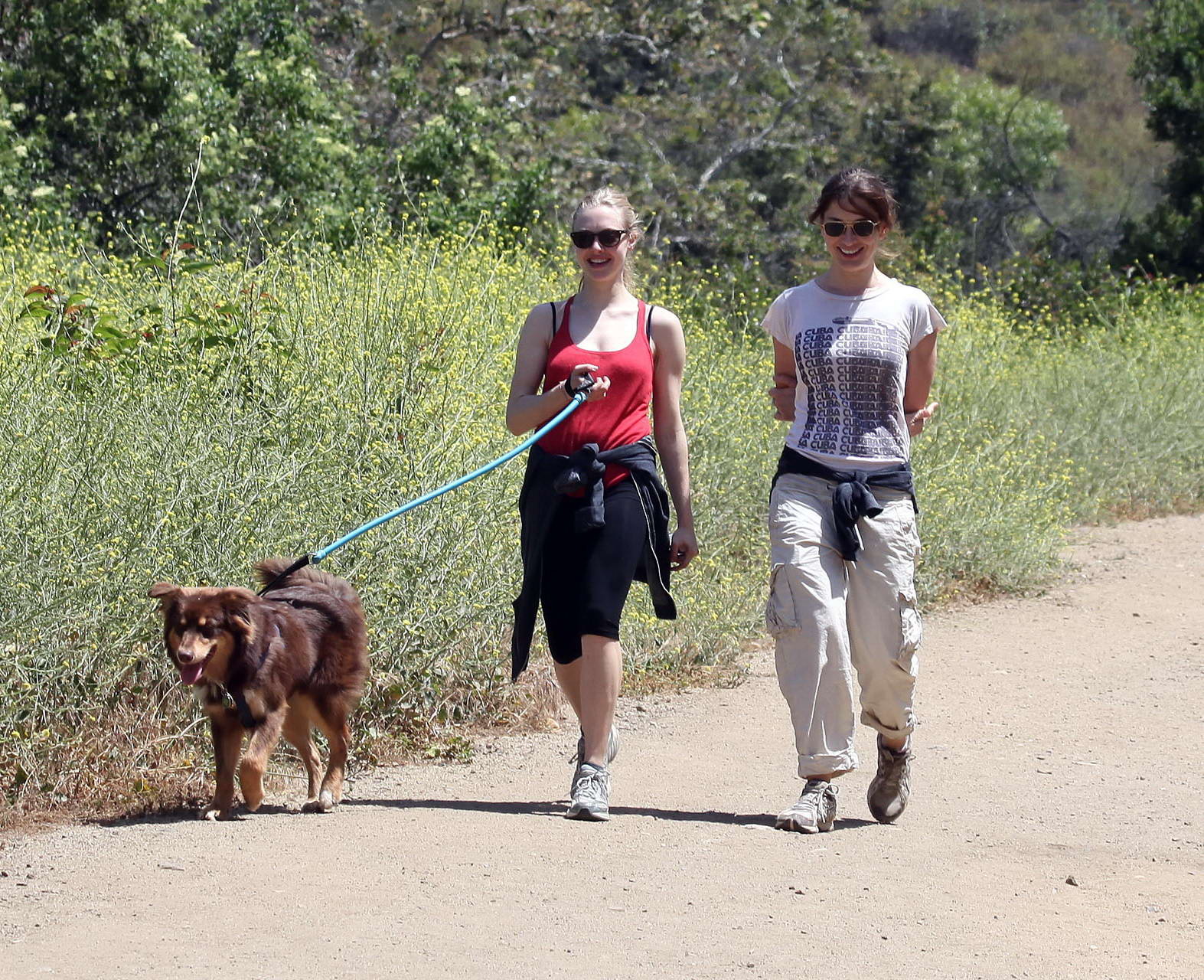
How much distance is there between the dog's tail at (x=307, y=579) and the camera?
5.30 metres

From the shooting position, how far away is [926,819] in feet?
17.2

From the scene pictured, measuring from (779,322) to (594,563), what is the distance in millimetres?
931

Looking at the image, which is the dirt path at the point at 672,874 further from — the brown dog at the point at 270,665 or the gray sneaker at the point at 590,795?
the brown dog at the point at 270,665

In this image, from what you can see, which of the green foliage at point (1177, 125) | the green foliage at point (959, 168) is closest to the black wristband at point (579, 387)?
the green foliage at point (959, 168)

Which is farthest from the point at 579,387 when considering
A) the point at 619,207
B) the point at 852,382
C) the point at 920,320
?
the point at 920,320

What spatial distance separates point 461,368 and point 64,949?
418 centimetres

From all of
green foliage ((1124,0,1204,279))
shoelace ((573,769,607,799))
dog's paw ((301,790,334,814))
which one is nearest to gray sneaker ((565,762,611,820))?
shoelace ((573,769,607,799))

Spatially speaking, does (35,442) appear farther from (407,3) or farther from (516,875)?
(407,3)

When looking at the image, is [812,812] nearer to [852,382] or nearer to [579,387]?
[852,382]

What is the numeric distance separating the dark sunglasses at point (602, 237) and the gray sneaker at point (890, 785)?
5.64ft

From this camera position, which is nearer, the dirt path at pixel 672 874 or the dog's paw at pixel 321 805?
the dirt path at pixel 672 874

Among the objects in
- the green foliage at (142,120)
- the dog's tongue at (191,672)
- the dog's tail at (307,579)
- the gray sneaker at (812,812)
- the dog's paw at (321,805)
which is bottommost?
the dog's paw at (321,805)

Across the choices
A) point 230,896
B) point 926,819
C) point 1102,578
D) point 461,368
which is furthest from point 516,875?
point 1102,578

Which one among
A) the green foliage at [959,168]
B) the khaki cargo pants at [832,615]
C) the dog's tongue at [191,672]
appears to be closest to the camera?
the dog's tongue at [191,672]
